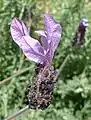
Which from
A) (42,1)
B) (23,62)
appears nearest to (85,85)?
(23,62)

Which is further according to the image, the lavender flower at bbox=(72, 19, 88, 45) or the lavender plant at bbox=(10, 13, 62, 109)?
the lavender flower at bbox=(72, 19, 88, 45)

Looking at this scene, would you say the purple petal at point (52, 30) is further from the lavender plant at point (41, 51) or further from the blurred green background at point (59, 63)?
the blurred green background at point (59, 63)

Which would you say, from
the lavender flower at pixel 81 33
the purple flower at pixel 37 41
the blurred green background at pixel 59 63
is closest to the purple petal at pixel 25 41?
the purple flower at pixel 37 41

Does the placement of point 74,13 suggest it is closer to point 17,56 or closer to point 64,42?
point 64,42

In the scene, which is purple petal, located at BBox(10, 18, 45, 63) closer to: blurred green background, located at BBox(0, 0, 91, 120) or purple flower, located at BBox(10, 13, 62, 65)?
purple flower, located at BBox(10, 13, 62, 65)

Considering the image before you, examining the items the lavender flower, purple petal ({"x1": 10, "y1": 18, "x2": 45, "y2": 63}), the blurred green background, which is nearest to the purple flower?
purple petal ({"x1": 10, "y1": 18, "x2": 45, "y2": 63})

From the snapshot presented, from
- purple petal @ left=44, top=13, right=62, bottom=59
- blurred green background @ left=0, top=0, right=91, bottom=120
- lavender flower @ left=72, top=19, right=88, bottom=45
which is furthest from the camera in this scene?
blurred green background @ left=0, top=0, right=91, bottom=120

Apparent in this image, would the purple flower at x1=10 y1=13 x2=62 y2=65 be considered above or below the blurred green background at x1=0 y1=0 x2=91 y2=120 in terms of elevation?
above

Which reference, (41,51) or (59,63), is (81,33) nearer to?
(59,63)
